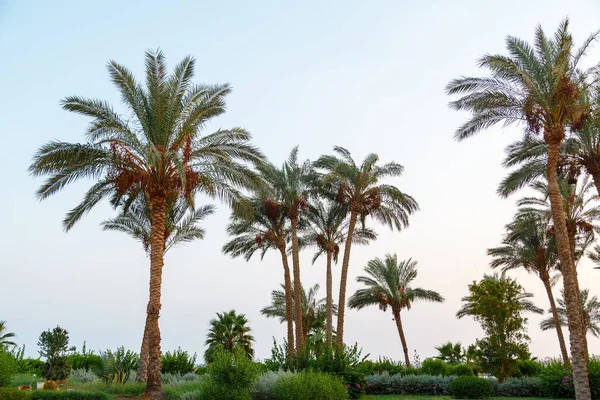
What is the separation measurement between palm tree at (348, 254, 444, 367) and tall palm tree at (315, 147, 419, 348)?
1187 centimetres

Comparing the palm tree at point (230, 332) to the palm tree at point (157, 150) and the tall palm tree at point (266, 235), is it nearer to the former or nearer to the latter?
the tall palm tree at point (266, 235)

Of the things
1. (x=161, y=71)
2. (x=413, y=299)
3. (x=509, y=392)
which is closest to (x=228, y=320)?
(x=413, y=299)

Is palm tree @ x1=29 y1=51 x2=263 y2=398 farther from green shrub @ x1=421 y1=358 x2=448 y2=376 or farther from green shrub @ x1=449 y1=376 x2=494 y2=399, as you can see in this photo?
green shrub @ x1=421 y1=358 x2=448 y2=376

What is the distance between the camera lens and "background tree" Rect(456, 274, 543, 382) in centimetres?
2927

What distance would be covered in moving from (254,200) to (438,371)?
17936 mm

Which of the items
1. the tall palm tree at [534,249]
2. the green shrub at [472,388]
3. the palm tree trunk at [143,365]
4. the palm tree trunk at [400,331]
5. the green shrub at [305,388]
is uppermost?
the tall palm tree at [534,249]

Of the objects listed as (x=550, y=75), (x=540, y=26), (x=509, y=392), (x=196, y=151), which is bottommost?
(x=509, y=392)

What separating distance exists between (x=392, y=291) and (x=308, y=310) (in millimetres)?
7674

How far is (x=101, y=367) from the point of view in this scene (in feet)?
82.8

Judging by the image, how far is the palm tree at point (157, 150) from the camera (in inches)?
792

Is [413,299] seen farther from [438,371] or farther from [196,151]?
[196,151]

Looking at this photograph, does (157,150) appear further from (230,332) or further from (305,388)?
(230,332)

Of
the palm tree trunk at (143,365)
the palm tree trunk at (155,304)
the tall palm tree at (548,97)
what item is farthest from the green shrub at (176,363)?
the tall palm tree at (548,97)

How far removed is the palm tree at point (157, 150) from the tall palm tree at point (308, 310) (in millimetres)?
25744
